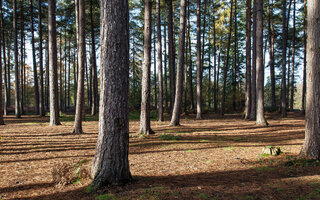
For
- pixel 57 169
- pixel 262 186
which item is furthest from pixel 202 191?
pixel 57 169

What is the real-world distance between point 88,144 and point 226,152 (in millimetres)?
5278

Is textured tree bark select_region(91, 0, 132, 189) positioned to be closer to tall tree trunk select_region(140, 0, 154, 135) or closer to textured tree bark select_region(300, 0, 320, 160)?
textured tree bark select_region(300, 0, 320, 160)

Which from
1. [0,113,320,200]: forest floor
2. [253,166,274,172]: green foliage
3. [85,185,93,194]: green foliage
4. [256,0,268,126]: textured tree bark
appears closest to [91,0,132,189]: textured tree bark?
[85,185,93,194]: green foliage

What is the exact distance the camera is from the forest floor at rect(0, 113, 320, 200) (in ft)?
12.1

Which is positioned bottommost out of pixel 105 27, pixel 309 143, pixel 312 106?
pixel 309 143

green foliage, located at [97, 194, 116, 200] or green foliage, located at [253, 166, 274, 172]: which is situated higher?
green foliage, located at [97, 194, 116, 200]

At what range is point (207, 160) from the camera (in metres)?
6.20

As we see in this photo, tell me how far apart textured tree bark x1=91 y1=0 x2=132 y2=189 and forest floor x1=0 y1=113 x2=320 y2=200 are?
1.14ft

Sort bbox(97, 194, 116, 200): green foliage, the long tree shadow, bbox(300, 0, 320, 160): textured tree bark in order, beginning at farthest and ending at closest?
1. bbox(300, 0, 320, 160): textured tree bark
2. the long tree shadow
3. bbox(97, 194, 116, 200): green foliage

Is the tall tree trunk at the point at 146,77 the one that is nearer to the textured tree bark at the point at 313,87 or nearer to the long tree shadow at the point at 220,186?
the long tree shadow at the point at 220,186

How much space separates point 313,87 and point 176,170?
14.2ft

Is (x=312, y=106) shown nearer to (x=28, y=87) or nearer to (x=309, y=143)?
(x=309, y=143)

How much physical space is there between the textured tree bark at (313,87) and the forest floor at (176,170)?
0.53 m

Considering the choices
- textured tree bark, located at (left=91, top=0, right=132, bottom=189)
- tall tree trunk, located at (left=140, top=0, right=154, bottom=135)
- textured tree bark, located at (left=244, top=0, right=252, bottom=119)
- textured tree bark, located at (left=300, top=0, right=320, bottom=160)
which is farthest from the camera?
textured tree bark, located at (left=244, top=0, right=252, bottom=119)
